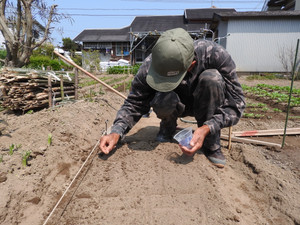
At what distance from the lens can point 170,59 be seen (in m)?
1.62

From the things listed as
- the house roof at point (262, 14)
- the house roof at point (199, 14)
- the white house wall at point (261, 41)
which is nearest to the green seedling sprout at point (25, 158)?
the white house wall at point (261, 41)

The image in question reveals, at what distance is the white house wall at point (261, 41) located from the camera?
1241 cm

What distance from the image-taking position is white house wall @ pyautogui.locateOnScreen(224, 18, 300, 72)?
12.4 m

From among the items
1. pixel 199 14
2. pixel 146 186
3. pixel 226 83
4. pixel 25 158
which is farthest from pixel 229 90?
pixel 199 14

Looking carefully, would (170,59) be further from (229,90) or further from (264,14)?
(264,14)

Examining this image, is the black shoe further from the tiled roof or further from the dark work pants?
the tiled roof

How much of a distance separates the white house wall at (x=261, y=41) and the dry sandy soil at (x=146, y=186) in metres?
11.3

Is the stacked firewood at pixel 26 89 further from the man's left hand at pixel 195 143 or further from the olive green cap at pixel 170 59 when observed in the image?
the man's left hand at pixel 195 143

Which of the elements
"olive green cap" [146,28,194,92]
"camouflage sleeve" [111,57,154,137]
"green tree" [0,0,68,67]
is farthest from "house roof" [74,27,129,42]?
"olive green cap" [146,28,194,92]

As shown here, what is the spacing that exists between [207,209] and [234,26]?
13.2 metres

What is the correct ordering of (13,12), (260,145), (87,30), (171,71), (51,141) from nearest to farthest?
(171,71), (51,141), (260,145), (13,12), (87,30)

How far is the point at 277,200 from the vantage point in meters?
1.66

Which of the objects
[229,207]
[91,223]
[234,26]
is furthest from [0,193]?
[234,26]

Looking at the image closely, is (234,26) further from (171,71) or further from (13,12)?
(171,71)
